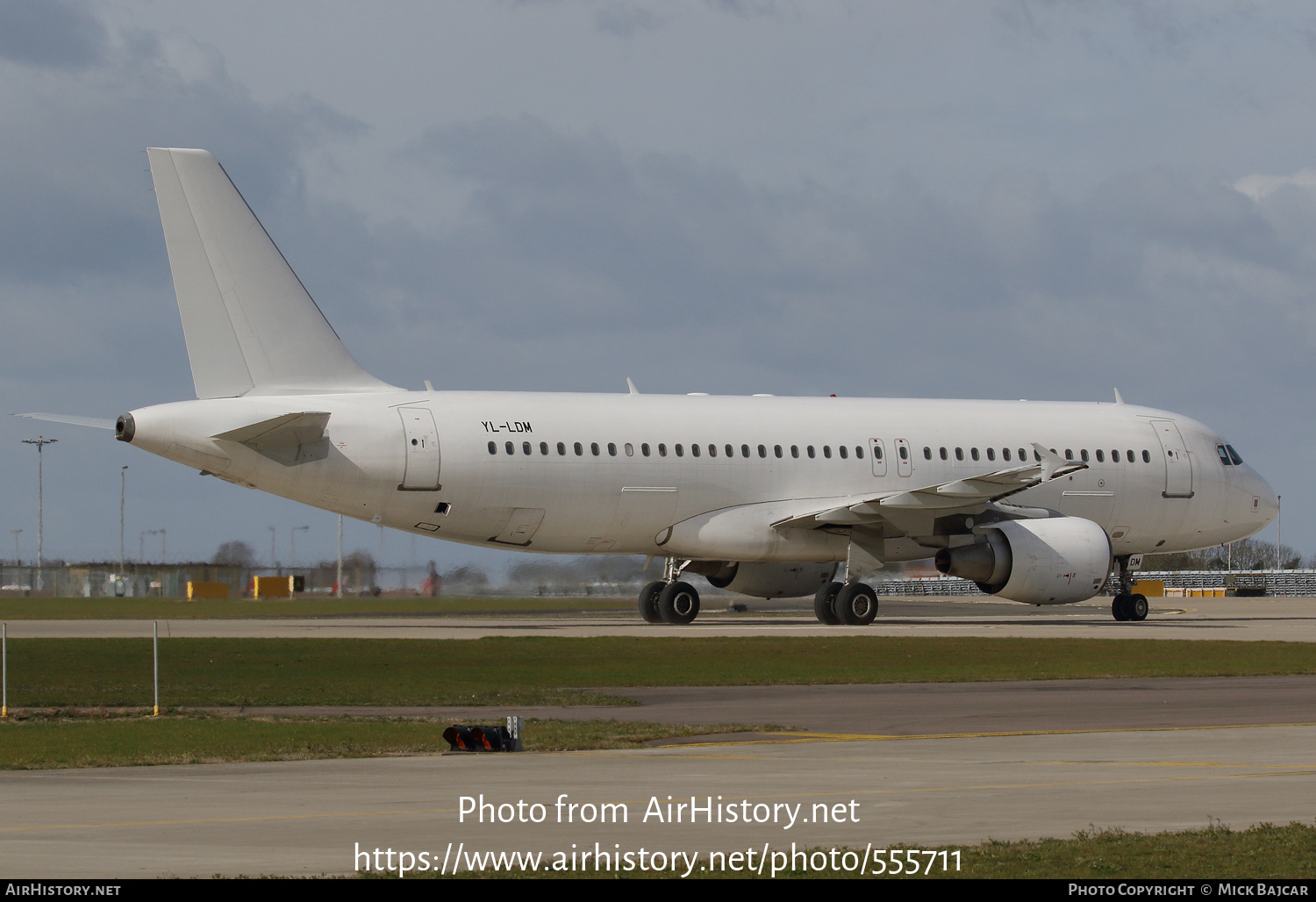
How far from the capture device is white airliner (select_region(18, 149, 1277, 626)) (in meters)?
34.7

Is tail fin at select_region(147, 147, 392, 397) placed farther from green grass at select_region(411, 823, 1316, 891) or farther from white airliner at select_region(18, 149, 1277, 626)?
green grass at select_region(411, 823, 1316, 891)

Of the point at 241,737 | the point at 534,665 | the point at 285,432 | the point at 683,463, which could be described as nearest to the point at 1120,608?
the point at 683,463

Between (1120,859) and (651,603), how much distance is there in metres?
32.8

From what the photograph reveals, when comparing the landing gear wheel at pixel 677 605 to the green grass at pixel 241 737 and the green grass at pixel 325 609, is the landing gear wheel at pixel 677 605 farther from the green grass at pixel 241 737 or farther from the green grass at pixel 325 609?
the green grass at pixel 241 737

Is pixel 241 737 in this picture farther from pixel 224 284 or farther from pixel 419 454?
pixel 224 284

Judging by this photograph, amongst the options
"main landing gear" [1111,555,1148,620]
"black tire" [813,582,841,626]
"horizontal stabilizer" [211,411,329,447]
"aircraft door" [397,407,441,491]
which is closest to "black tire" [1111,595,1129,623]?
"main landing gear" [1111,555,1148,620]

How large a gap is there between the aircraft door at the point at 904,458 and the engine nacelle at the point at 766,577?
318 centimetres

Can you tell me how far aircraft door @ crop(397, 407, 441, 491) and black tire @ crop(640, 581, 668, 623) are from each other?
7.84m

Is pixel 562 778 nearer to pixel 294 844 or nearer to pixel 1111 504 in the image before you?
pixel 294 844

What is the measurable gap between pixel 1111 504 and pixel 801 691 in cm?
2400

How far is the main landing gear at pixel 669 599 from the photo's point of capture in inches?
1628
